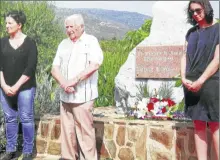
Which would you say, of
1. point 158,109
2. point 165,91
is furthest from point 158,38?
point 158,109

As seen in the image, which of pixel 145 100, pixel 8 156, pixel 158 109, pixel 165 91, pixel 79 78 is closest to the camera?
pixel 79 78

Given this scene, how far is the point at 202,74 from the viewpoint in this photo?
14.7ft

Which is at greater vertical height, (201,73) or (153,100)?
(201,73)

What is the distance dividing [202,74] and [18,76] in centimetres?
221

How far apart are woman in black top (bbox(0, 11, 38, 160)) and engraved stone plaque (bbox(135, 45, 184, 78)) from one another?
1736mm

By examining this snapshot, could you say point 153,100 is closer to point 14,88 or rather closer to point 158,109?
point 158,109

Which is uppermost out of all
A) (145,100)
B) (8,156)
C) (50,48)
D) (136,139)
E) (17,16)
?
(17,16)

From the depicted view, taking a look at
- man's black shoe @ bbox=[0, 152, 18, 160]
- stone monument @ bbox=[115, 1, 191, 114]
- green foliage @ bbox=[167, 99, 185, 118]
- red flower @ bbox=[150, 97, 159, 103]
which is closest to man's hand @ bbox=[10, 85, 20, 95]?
man's black shoe @ bbox=[0, 152, 18, 160]

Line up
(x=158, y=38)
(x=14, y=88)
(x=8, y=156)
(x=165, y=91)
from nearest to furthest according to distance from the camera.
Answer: (x=14, y=88), (x=8, y=156), (x=165, y=91), (x=158, y=38)

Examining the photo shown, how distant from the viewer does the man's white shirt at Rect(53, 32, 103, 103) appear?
208 inches

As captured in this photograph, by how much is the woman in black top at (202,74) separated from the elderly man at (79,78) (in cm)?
107

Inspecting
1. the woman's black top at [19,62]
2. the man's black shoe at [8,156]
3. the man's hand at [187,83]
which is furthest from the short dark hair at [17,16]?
the man's hand at [187,83]

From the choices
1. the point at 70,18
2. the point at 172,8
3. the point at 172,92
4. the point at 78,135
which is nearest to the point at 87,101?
the point at 78,135

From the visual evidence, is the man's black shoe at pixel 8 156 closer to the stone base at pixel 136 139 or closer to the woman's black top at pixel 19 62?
the stone base at pixel 136 139
